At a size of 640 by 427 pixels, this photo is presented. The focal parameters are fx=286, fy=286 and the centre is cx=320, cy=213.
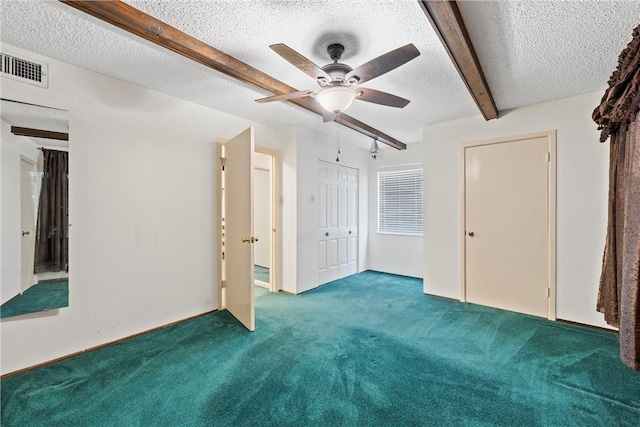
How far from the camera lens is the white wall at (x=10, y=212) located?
6.56 feet

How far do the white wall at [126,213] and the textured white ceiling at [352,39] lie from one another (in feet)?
0.85

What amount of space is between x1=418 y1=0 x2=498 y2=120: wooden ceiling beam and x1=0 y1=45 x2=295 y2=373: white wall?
245cm

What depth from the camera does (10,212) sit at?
2025mm

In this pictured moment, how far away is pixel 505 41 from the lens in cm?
192

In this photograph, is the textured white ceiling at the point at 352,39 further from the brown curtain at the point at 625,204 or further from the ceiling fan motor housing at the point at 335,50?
the brown curtain at the point at 625,204

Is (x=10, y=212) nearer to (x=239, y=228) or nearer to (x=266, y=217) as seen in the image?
(x=239, y=228)

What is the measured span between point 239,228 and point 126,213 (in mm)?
998

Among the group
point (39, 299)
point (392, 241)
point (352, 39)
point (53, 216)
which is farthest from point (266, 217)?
point (352, 39)

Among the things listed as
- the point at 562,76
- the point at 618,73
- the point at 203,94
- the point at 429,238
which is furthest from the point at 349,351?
the point at 562,76

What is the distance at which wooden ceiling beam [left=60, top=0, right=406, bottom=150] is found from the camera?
5.10 feet

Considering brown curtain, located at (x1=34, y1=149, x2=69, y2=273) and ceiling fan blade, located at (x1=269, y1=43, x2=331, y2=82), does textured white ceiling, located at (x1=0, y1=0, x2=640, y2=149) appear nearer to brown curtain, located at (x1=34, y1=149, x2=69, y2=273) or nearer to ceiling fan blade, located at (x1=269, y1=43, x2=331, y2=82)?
ceiling fan blade, located at (x1=269, y1=43, x2=331, y2=82)

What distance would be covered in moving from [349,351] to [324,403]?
2.16 feet

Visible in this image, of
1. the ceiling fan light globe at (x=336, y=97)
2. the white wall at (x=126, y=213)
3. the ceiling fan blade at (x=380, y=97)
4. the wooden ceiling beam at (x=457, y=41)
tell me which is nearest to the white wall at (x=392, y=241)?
the wooden ceiling beam at (x=457, y=41)

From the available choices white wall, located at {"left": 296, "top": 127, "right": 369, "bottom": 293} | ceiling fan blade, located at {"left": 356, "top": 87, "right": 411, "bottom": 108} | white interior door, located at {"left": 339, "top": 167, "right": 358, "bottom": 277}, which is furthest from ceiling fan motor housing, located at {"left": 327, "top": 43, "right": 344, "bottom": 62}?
white interior door, located at {"left": 339, "top": 167, "right": 358, "bottom": 277}
